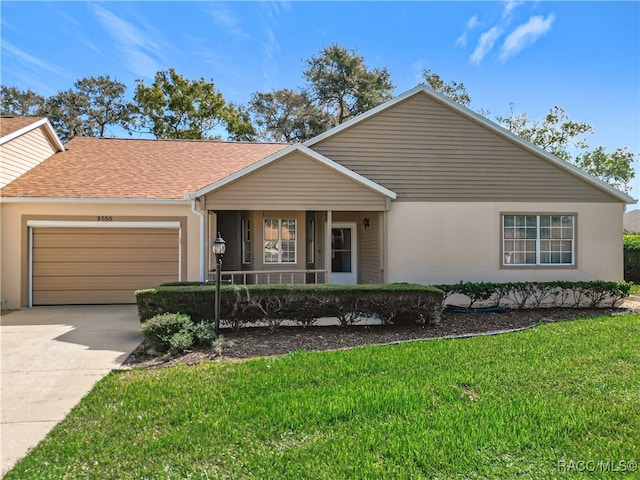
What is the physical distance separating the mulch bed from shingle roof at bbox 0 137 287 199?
5420 millimetres

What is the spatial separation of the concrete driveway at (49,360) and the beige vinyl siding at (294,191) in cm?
362

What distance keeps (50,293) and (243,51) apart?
11.2 metres

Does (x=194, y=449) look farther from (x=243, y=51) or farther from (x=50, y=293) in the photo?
(x=243, y=51)

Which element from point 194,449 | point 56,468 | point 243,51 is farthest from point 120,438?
point 243,51

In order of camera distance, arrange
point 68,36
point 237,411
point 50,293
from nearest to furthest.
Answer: point 237,411 < point 50,293 < point 68,36

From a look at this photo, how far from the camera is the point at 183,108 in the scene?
88.4 ft

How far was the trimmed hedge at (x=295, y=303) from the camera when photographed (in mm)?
7457

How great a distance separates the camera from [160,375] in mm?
5316

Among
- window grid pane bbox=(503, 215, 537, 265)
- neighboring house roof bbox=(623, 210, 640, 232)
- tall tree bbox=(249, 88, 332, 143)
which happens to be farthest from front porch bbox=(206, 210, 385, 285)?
neighboring house roof bbox=(623, 210, 640, 232)

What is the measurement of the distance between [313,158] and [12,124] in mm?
9634

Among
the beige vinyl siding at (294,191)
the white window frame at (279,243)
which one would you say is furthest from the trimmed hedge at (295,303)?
the white window frame at (279,243)

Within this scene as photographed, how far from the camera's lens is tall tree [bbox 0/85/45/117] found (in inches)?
1223

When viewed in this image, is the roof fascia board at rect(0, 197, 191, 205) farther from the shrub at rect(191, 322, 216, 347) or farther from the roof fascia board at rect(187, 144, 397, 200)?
the shrub at rect(191, 322, 216, 347)

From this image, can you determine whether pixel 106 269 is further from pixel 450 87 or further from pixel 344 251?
pixel 450 87
